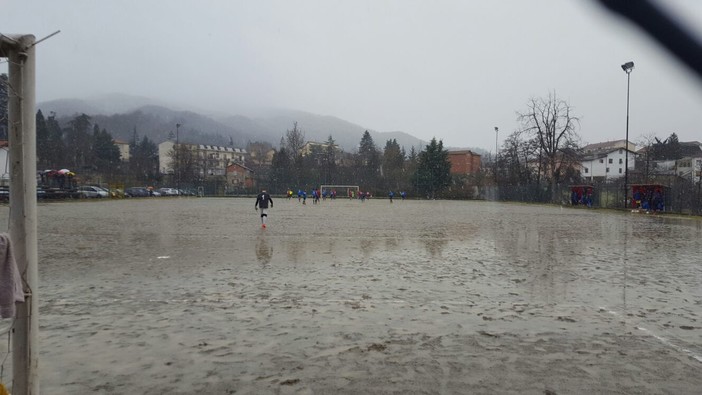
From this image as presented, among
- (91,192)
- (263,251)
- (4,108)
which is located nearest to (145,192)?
(91,192)

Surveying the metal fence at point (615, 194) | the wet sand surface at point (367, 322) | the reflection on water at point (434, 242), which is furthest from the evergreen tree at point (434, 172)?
the wet sand surface at point (367, 322)

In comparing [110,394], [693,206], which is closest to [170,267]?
[110,394]

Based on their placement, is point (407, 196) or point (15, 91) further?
point (407, 196)

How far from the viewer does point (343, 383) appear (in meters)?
4.11

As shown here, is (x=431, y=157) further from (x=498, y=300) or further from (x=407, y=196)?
(x=498, y=300)

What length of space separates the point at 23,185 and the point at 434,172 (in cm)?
8232

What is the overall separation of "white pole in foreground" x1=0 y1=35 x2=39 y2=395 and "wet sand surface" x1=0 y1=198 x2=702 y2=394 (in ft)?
3.77

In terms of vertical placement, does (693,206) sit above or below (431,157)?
below

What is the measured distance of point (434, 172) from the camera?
274 feet

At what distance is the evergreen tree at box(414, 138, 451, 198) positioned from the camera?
8331 centimetres

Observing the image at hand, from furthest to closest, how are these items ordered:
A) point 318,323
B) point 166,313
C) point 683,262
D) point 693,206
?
point 693,206, point 683,262, point 166,313, point 318,323

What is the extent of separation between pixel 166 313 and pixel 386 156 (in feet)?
373

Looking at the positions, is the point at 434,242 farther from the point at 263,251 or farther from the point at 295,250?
the point at 263,251

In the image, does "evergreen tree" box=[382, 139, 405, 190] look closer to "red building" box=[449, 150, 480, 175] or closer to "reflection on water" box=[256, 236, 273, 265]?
"red building" box=[449, 150, 480, 175]
